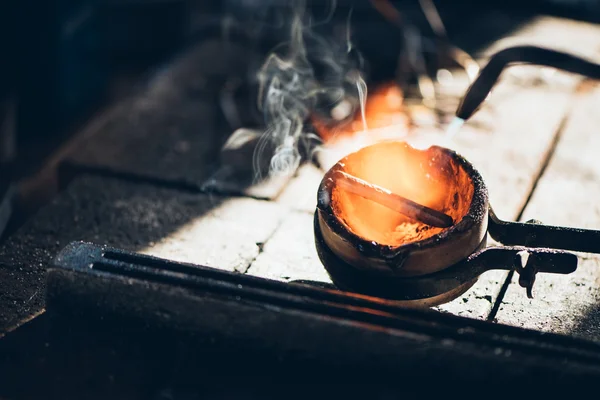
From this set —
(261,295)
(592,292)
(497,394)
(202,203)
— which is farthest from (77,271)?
(592,292)

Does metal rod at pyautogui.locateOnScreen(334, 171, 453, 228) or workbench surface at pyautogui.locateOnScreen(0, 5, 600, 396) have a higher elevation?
metal rod at pyautogui.locateOnScreen(334, 171, 453, 228)

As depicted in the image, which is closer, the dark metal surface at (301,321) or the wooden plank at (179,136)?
the dark metal surface at (301,321)

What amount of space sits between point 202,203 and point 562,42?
299cm

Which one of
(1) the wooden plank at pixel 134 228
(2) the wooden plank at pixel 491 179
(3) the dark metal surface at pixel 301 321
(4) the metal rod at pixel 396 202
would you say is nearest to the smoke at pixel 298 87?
(2) the wooden plank at pixel 491 179

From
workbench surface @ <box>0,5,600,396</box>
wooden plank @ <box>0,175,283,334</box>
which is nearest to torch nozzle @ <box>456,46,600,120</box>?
workbench surface @ <box>0,5,600,396</box>

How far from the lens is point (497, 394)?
71.5 inches

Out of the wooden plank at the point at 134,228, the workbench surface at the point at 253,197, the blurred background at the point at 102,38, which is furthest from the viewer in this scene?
the blurred background at the point at 102,38

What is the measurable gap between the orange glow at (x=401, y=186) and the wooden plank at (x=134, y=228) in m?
0.57

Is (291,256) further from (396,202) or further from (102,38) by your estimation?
(102,38)

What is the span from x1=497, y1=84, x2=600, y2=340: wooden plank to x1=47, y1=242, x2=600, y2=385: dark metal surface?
446mm

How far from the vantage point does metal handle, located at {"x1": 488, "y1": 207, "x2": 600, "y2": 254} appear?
2092 millimetres

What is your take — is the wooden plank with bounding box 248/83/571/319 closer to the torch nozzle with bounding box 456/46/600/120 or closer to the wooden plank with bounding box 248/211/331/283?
the wooden plank with bounding box 248/211/331/283

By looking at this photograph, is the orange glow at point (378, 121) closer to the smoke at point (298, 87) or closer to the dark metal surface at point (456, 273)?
the smoke at point (298, 87)

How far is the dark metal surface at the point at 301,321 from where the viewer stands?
1818 mm
